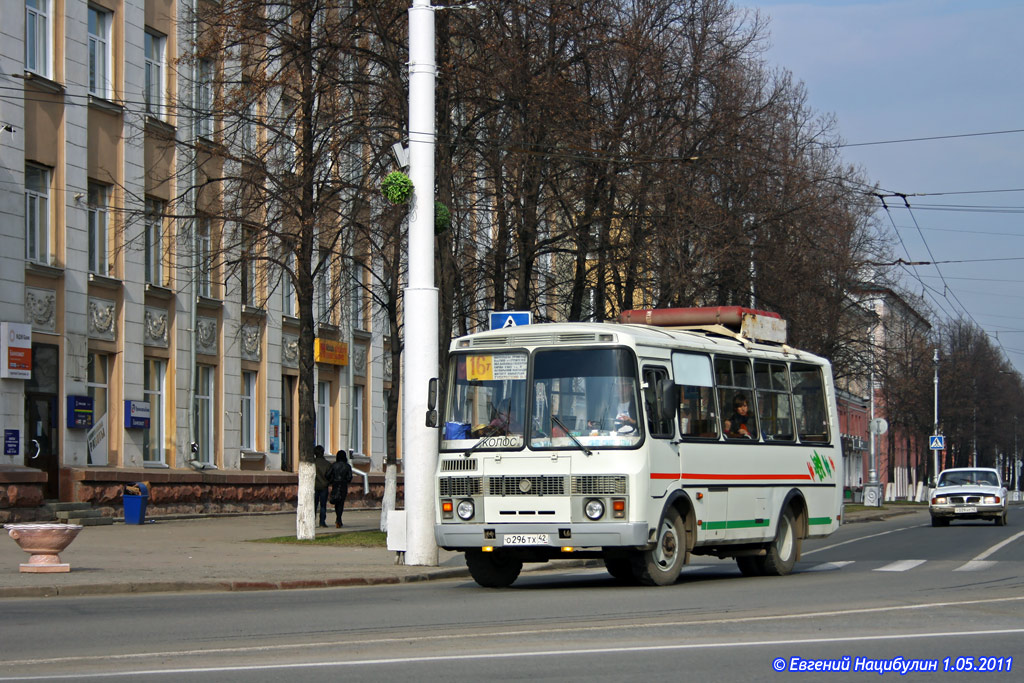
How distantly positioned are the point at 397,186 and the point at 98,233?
45.6 feet

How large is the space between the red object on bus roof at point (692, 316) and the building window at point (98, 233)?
1571 cm

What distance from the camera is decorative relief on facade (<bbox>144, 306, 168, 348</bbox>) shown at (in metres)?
32.8

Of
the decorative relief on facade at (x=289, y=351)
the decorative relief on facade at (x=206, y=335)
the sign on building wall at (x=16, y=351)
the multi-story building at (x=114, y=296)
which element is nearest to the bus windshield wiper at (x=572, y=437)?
the multi-story building at (x=114, y=296)

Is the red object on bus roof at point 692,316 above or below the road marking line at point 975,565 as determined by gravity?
above

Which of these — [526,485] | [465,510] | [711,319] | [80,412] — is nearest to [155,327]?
[80,412]

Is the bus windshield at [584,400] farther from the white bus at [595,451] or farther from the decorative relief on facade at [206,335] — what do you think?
the decorative relief on facade at [206,335]

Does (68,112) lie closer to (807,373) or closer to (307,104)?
(307,104)

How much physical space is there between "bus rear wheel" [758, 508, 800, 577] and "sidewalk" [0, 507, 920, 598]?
11.9 feet

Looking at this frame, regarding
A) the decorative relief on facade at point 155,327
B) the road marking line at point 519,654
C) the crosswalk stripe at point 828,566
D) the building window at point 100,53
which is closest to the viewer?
the road marking line at point 519,654

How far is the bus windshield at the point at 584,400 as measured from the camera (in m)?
15.6

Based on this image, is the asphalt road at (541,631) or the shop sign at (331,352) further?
the shop sign at (331,352)

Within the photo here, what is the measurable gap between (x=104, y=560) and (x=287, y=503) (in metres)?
17.9

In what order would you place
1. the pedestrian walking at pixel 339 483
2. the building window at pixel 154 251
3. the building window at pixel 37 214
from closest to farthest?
the building window at pixel 37 214, the pedestrian walking at pixel 339 483, the building window at pixel 154 251

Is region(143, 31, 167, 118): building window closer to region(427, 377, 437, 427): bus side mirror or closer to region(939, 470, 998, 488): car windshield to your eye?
region(427, 377, 437, 427): bus side mirror
